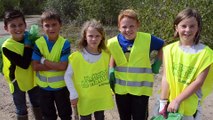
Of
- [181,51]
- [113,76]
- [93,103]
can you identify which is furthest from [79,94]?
[181,51]

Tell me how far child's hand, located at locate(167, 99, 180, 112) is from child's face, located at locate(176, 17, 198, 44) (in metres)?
0.54

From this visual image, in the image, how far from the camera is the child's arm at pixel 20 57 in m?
3.84

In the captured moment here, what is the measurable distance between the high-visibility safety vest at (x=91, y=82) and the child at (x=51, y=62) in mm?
178

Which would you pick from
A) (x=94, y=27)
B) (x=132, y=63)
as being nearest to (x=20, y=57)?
(x=94, y=27)

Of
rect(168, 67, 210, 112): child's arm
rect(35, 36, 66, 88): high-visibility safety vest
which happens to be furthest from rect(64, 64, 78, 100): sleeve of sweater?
rect(168, 67, 210, 112): child's arm

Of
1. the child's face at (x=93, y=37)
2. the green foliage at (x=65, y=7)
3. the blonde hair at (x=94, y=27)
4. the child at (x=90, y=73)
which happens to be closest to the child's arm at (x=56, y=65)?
the child at (x=90, y=73)

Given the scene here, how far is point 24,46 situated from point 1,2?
21.5 metres

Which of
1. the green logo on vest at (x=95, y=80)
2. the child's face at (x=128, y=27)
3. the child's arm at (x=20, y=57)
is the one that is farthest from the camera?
the child's arm at (x=20, y=57)

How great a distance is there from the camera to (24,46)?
3.88 m

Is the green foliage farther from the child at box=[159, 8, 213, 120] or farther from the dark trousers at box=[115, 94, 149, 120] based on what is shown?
the child at box=[159, 8, 213, 120]

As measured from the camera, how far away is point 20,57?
152 inches

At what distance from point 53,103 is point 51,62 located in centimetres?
53

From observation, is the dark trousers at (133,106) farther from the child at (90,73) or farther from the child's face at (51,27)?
the child's face at (51,27)

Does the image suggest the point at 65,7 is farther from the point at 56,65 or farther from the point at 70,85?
the point at 70,85
